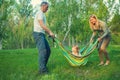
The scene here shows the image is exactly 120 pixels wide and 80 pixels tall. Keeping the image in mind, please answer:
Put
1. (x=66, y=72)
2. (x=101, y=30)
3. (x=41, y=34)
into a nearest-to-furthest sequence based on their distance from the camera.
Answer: (x=41, y=34) < (x=66, y=72) < (x=101, y=30)

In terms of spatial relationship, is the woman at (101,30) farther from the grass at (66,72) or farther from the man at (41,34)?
the man at (41,34)

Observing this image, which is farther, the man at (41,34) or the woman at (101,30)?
the woman at (101,30)

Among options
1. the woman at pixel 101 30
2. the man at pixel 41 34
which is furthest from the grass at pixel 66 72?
the woman at pixel 101 30

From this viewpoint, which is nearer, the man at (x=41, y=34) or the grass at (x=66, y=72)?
the grass at (x=66, y=72)

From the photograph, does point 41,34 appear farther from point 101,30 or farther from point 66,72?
point 101,30

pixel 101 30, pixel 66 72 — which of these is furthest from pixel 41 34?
pixel 101 30

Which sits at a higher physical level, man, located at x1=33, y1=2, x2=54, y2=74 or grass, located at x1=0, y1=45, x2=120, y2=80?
man, located at x1=33, y1=2, x2=54, y2=74

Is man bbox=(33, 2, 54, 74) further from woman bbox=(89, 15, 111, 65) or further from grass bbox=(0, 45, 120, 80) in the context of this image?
woman bbox=(89, 15, 111, 65)

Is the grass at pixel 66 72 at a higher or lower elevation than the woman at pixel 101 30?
lower

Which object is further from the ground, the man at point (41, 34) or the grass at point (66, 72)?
the man at point (41, 34)

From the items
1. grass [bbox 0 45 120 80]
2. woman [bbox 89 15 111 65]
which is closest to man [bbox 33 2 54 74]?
grass [bbox 0 45 120 80]

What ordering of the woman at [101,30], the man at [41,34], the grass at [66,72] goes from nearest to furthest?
the grass at [66,72], the man at [41,34], the woman at [101,30]

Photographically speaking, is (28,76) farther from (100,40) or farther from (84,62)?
(100,40)

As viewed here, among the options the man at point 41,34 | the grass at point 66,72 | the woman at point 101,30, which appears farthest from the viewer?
the woman at point 101,30
